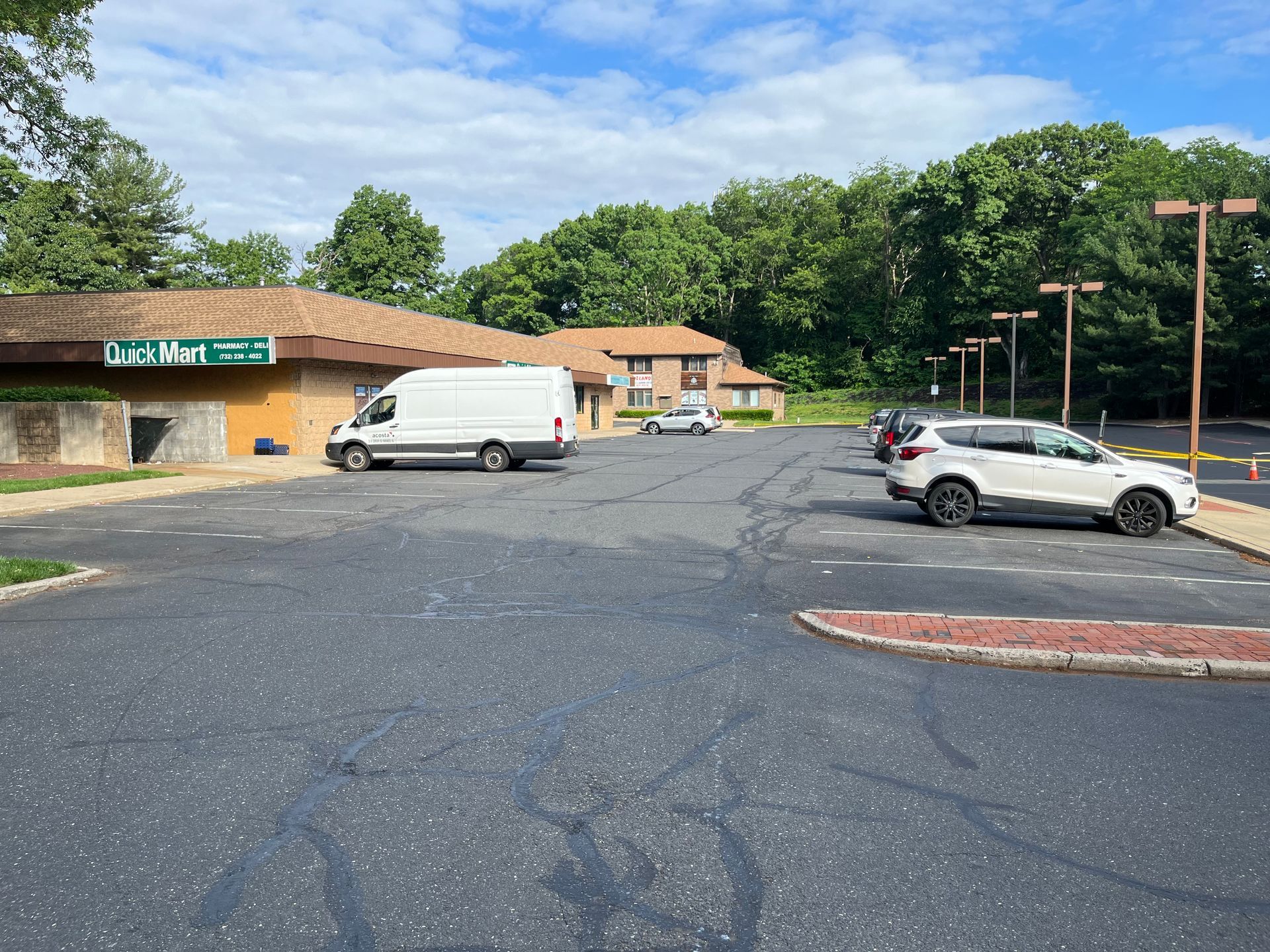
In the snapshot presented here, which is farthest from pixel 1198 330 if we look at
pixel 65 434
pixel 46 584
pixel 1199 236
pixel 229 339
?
pixel 65 434

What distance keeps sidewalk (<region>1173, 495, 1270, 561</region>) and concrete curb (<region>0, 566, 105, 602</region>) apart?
1397 centimetres

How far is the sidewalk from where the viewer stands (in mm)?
12703

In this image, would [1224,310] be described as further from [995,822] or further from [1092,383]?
[995,822]

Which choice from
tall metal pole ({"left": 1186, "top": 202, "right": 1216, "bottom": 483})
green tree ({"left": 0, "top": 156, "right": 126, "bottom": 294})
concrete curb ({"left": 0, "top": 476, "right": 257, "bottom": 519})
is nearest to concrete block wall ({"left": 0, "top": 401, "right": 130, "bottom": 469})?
concrete curb ({"left": 0, "top": 476, "right": 257, "bottom": 519})

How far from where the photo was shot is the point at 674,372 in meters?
79.7

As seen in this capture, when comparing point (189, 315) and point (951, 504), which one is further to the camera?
point (189, 315)

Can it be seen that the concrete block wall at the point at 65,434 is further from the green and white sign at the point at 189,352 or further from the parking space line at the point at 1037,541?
the parking space line at the point at 1037,541

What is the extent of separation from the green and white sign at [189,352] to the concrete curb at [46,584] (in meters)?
18.1

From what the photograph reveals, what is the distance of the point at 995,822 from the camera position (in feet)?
13.5

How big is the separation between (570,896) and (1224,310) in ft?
198

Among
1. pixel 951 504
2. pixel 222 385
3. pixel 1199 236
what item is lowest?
pixel 951 504

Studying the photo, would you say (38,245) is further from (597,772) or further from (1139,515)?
(597,772)

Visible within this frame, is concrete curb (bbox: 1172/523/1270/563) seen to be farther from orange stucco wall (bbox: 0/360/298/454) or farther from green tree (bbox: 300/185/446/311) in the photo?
green tree (bbox: 300/185/446/311)

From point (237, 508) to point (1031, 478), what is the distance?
13.1m
